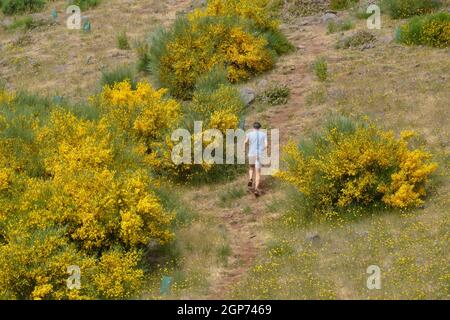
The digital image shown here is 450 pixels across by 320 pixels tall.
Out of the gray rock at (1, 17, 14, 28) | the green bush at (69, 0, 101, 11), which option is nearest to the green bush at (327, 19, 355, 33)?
the green bush at (69, 0, 101, 11)

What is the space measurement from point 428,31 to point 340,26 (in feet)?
10.8

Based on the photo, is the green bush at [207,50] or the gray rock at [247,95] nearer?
the gray rock at [247,95]

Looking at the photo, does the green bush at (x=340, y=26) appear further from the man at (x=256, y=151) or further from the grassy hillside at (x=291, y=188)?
the man at (x=256, y=151)

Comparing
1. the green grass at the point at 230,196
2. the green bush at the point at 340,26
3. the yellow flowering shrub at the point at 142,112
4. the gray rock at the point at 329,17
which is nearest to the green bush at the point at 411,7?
the green bush at the point at 340,26

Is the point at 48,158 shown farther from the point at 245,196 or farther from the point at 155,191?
the point at 245,196

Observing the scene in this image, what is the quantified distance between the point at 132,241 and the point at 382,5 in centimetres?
1426

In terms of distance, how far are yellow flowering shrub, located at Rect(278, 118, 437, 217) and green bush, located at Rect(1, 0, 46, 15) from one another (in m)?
18.9

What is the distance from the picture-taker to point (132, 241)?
10.9m

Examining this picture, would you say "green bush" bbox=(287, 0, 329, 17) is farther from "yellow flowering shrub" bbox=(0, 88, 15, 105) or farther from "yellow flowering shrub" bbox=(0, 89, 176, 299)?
"yellow flowering shrub" bbox=(0, 89, 176, 299)

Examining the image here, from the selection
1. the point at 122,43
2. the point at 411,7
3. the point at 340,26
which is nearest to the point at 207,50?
the point at 340,26

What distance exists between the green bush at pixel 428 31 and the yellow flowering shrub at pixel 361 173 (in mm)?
6962

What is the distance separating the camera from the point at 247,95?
57.6 ft

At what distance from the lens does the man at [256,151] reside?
1347 cm

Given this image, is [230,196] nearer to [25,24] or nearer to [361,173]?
[361,173]
